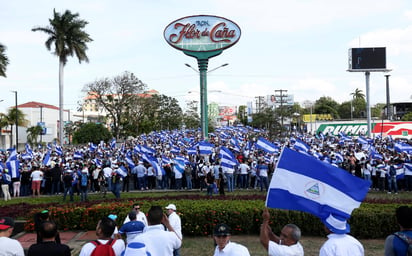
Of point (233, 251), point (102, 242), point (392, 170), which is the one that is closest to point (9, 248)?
point (102, 242)

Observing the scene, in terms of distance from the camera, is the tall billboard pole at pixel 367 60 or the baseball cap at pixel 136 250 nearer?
the baseball cap at pixel 136 250

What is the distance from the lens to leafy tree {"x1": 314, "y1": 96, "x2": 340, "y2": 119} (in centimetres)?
11775

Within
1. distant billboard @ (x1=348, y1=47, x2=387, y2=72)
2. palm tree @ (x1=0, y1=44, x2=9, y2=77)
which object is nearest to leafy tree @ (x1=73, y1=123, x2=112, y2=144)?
palm tree @ (x1=0, y1=44, x2=9, y2=77)

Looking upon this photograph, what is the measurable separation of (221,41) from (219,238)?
112 feet

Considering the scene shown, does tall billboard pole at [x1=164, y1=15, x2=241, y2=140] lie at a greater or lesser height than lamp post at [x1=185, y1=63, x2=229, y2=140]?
greater

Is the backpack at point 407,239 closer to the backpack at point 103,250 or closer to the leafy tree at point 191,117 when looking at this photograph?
the backpack at point 103,250

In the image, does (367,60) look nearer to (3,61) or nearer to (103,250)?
(3,61)

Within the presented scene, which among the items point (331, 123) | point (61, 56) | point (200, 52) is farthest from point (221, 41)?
point (331, 123)

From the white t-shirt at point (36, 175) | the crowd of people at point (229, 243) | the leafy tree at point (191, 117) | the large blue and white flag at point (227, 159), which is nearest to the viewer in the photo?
the crowd of people at point (229, 243)

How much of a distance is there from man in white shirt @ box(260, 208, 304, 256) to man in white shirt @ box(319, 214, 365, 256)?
29cm

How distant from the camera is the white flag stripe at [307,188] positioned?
4812 mm

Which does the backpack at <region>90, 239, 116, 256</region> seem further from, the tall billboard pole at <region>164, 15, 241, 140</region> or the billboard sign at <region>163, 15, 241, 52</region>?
the billboard sign at <region>163, 15, 241, 52</region>

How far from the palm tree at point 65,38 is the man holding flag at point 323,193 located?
140 feet

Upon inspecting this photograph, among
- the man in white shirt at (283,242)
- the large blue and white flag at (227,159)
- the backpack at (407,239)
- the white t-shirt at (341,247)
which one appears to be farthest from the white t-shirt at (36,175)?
the backpack at (407,239)
